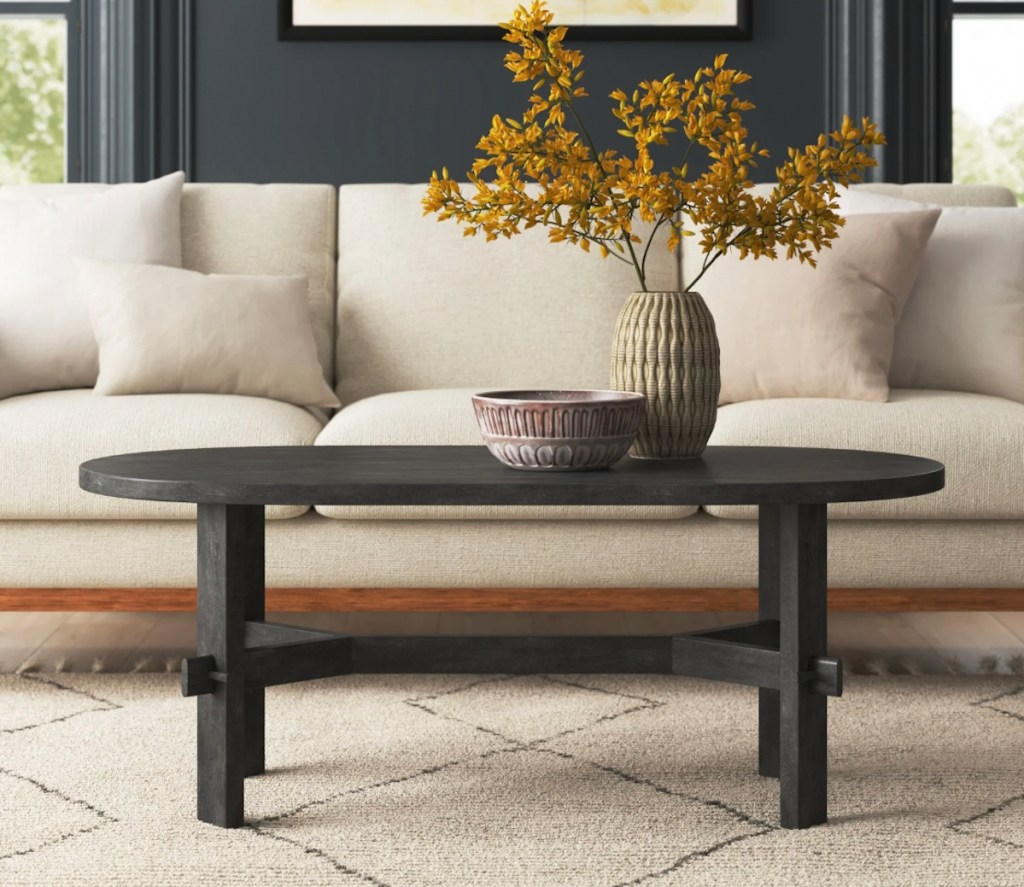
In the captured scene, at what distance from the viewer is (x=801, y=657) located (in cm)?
156

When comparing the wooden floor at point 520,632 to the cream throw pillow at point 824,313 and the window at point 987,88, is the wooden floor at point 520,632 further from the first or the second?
the window at point 987,88

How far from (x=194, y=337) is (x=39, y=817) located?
125cm

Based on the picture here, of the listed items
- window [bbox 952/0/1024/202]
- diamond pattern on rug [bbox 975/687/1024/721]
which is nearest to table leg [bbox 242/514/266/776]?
diamond pattern on rug [bbox 975/687/1024/721]

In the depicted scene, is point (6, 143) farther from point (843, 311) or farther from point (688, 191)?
point (688, 191)

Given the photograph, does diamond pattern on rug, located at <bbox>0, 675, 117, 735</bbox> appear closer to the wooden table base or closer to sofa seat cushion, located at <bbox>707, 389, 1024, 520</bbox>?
the wooden table base

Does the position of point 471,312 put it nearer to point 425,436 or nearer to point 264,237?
point 264,237

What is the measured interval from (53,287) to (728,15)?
7.12ft

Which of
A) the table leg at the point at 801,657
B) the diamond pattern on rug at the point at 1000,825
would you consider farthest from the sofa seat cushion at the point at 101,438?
the diamond pattern on rug at the point at 1000,825

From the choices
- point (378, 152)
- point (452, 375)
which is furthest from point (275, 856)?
point (378, 152)

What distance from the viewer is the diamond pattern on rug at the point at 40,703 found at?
2.05m

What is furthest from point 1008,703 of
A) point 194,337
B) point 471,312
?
point 194,337

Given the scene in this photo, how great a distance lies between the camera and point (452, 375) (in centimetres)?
A: 291

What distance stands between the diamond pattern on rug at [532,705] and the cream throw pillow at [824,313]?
0.74 m

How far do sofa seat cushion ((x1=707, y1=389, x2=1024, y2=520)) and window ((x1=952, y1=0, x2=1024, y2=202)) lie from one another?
2142 mm
